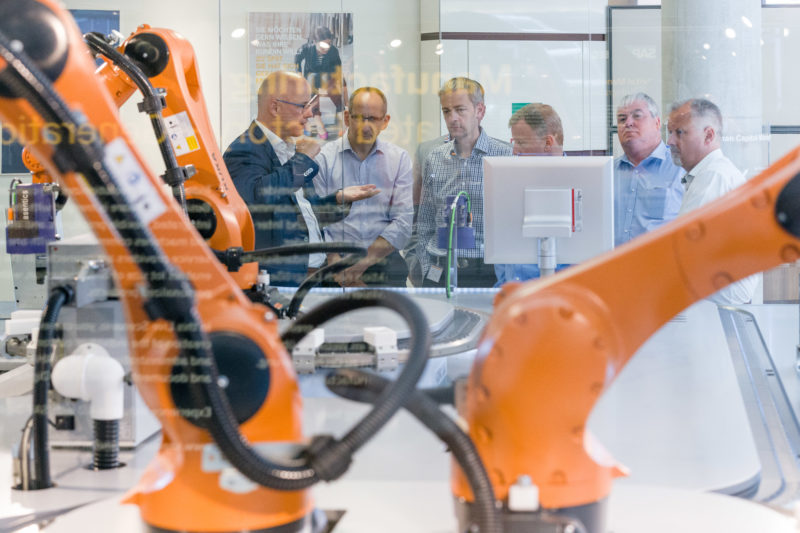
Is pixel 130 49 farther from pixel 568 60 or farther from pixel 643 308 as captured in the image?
pixel 568 60

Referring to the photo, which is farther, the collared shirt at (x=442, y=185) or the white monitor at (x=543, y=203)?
the white monitor at (x=543, y=203)

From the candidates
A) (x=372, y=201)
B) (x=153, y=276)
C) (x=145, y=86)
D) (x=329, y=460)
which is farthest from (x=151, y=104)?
(x=329, y=460)

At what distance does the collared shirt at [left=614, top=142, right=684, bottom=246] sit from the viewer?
1.08 metres

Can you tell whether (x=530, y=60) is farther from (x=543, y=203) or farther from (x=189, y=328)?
(x=189, y=328)

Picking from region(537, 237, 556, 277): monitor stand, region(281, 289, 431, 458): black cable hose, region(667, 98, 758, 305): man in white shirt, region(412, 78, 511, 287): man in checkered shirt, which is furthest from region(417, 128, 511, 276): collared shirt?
region(281, 289, 431, 458): black cable hose

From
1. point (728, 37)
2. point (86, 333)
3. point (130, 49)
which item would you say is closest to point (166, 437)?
point (86, 333)

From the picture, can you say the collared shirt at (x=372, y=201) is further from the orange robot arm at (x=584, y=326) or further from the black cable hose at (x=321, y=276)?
the orange robot arm at (x=584, y=326)

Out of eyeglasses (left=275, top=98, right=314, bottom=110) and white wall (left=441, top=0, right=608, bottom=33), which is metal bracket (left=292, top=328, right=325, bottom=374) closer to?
white wall (left=441, top=0, right=608, bottom=33)

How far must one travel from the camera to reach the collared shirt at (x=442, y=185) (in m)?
1.50

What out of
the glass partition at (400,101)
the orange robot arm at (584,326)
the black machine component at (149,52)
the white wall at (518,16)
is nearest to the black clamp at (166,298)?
the orange robot arm at (584,326)

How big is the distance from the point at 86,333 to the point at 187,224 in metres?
0.37

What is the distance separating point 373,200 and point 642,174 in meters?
0.44

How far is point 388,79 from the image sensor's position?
1.79m

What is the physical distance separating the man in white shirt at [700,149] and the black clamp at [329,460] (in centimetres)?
58
